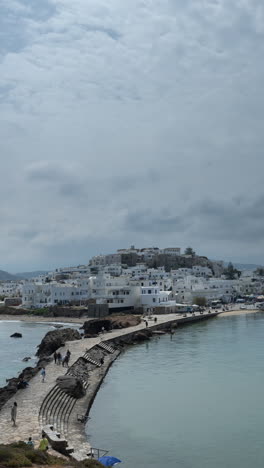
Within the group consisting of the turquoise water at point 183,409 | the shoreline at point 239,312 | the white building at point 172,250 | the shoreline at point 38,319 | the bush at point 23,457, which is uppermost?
the white building at point 172,250

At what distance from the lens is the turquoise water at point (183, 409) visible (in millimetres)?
18109

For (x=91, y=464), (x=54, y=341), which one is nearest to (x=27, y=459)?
(x=91, y=464)

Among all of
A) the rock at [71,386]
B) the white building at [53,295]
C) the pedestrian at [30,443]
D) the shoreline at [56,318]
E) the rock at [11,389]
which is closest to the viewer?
the pedestrian at [30,443]

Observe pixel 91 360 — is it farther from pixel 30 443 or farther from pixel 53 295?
pixel 53 295

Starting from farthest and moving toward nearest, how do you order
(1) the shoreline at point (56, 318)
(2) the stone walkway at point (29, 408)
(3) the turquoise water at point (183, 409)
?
(1) the shoreline at point (56, 318), (3) the turquoise water at point (183, 409), (2) the stone walkway at point (29, 408)

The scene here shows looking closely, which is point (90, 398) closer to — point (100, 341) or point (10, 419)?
point (10, 419)

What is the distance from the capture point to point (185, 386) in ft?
93.1

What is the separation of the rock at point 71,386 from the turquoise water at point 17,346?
21.6ft

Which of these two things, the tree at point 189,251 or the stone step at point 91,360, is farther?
the tree at point 189,251

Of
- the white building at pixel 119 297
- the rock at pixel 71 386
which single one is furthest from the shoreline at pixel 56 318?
the rock at pixel 71 386

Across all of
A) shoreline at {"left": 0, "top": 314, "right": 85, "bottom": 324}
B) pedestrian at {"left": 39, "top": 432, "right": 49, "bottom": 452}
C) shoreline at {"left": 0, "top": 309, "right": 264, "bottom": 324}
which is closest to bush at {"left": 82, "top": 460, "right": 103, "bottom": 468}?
pedestrian at {"left": 39, "top": 432, "right": 49, "bottom": 452}

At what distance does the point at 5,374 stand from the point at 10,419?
50.6 feet

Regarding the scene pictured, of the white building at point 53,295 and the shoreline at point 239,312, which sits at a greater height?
the white building at point 53,295

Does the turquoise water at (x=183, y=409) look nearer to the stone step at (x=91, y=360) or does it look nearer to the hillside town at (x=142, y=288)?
the stone step at (x=91, y=360)
